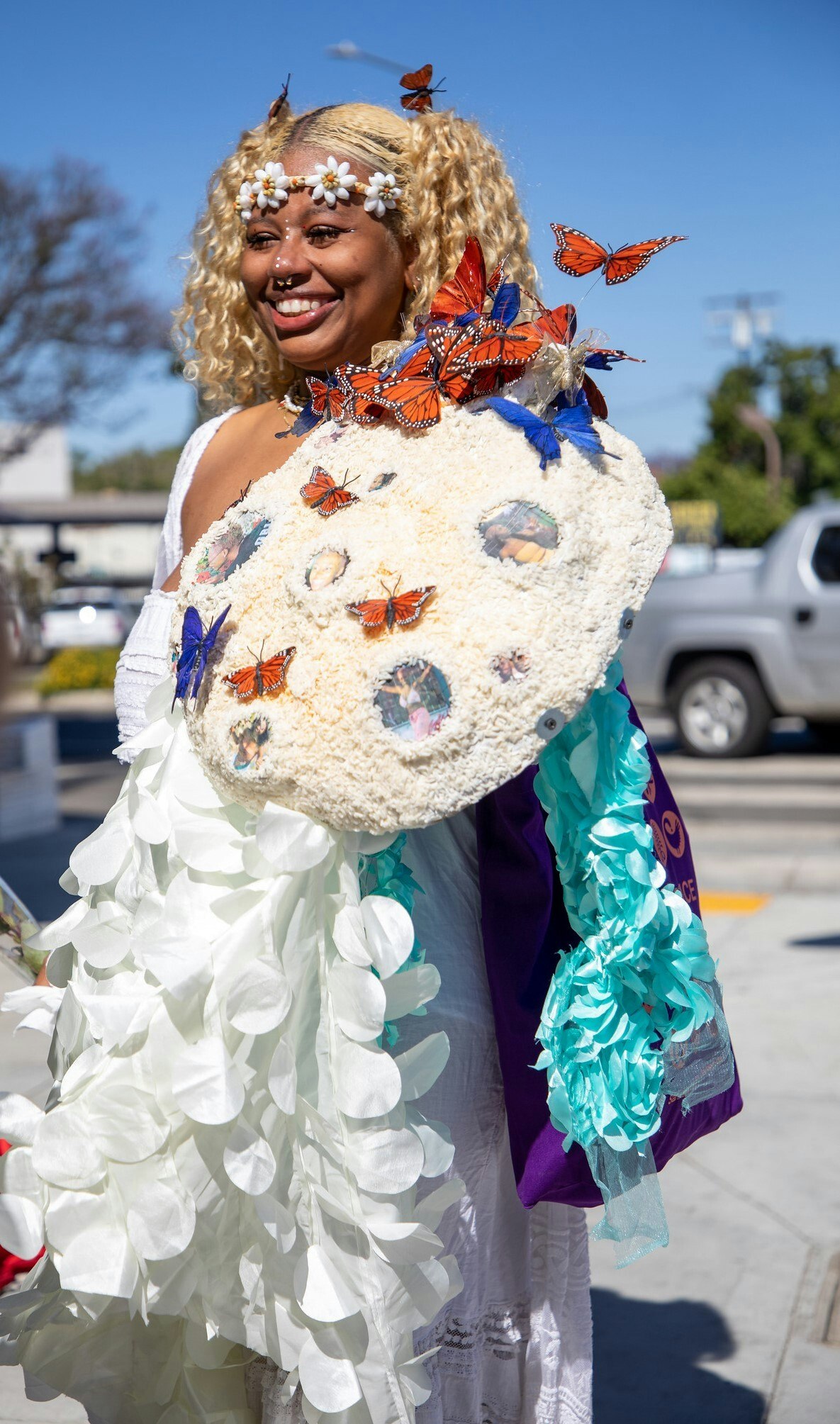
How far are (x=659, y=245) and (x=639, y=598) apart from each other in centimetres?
45

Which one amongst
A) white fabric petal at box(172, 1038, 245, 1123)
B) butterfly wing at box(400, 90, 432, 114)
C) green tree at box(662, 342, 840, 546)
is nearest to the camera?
white fabric petal at box(172, 1038, 245, 1123)

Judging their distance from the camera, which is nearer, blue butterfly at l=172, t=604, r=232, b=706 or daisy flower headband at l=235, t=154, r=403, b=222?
blue butterfly at l=172, t=604, r=232, b=706

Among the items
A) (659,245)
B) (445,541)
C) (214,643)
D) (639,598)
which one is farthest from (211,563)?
(659,245)

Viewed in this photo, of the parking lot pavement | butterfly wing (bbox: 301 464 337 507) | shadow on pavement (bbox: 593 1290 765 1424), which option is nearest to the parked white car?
the parking lot pavement

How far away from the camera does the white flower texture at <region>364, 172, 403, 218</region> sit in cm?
183

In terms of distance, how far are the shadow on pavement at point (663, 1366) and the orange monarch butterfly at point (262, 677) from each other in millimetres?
1792

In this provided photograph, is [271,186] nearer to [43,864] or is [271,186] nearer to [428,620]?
[428,620]

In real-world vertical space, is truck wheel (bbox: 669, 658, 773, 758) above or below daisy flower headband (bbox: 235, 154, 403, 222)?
below

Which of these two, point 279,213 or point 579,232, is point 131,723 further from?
point 579,232

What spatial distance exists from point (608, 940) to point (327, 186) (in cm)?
105

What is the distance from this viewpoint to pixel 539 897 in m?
1.61

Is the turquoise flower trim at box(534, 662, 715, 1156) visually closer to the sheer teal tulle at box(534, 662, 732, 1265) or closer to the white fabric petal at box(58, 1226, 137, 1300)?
the sheer teal tulle at box(534, 662, 732, 1265)

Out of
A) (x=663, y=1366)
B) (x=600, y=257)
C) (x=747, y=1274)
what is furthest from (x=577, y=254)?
A: (x=747, y=1274)

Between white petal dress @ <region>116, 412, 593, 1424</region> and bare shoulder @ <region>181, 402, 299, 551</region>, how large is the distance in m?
0.04
